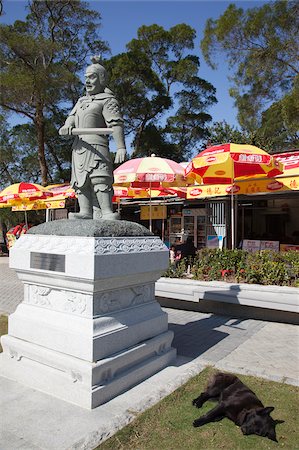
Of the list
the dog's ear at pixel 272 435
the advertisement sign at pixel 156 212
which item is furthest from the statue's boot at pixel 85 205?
the advertisement sign at pixel 156 212

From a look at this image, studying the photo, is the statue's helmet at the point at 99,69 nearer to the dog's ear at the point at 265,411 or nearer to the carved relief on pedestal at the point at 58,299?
the carved relief on pedestal at the point at 58,299

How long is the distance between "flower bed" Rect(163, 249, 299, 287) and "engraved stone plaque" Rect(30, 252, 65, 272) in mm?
3773

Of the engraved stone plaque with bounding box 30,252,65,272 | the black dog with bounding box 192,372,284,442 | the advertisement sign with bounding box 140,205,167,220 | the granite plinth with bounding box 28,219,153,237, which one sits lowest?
the black dog with bounding box 192,372,284,442

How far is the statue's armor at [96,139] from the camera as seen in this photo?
4.09 m

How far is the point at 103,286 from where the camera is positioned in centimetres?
314

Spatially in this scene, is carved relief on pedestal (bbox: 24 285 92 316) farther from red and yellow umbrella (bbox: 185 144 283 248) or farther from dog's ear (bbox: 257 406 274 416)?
red and yellow umbrella (bbox: 185 144 283 248)

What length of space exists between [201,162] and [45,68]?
12468 mm

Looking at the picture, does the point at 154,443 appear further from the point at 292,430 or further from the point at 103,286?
the point at 103,286

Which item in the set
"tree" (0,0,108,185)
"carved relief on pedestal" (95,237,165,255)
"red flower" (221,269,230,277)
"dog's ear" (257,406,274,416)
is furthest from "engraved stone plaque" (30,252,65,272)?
"tree" (0,0,108,185)

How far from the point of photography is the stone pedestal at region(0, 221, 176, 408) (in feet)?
9.85

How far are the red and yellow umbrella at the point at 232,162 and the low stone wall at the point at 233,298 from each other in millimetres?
2438

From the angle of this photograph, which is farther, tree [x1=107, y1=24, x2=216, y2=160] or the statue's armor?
tree [x1=107, y1=24, x2=216, y2=160]

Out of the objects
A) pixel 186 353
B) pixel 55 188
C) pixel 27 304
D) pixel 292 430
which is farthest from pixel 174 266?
pixel 55 188

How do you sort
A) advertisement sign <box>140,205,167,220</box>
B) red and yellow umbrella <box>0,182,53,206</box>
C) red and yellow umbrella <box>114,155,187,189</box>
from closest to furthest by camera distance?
red and yellow umbrella <box>114,155,187,189</box>, red and yellow umbrella <box>0,182,53,206</box>, advertisement sign <box>140,205,167,220</box>
